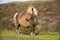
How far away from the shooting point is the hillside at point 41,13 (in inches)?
84.6

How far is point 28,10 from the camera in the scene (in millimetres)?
2236

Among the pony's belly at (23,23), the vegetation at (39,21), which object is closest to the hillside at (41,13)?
the vegetation at (39,21)

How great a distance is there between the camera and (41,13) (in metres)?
2.22

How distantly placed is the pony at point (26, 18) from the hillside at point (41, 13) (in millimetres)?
53

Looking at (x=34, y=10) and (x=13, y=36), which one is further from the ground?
(x=34, y=10)

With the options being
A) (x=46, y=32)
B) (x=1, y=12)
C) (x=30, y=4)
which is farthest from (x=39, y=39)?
(x=1, y=12)

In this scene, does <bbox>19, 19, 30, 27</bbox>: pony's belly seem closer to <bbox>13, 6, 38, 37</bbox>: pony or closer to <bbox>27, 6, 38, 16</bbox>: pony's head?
<bbox>13, 6, 38, 37</bbox>: pony

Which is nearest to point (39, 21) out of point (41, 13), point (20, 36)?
point (41, 13)

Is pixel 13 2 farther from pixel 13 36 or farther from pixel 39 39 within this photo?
pixel 39 39

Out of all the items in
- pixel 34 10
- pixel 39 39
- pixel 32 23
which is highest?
pixel 34 10

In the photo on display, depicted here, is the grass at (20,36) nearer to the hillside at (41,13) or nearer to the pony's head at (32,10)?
the hillside at (41,13)

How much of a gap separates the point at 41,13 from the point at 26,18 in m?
0.18

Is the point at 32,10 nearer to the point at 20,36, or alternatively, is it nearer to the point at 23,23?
the point at 23,23

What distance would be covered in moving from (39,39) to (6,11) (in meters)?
0.55
